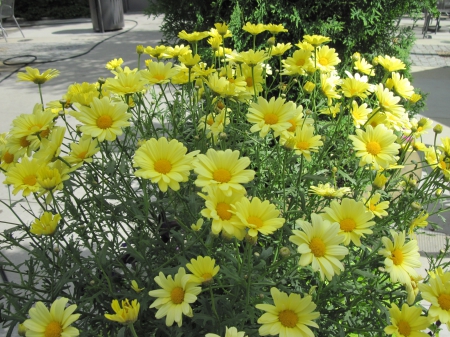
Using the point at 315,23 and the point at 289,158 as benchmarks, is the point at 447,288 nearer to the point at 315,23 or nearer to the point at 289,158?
the point at 289,158

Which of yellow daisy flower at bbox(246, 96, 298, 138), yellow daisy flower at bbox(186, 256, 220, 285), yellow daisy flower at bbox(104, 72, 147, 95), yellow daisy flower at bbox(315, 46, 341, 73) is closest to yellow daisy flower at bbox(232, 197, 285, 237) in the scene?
yellow daisy flower at bbox(186, 256, 220, 285)

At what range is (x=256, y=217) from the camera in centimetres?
97

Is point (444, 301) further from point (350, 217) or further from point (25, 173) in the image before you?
point (25, 173)

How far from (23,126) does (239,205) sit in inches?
26.7

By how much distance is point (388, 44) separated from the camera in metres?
3.82

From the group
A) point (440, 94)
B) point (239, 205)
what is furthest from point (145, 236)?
point (440, 94)

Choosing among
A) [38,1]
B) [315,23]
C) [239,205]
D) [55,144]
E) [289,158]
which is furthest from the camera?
[38,1]

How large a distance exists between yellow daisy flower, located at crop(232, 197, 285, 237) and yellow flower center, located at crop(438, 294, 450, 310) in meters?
0.41

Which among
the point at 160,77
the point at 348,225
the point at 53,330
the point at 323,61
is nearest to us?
the point at 53,330

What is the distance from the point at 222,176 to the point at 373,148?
1.65 feet

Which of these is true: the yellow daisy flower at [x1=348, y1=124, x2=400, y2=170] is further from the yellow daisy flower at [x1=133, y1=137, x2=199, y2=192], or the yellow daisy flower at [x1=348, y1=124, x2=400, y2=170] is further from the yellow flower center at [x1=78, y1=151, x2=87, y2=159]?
the yellow flower center at [x1=78, y1=151, x2=87, y2=159]

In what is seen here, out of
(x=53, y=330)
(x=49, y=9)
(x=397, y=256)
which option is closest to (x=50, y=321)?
(x=53, y=330)

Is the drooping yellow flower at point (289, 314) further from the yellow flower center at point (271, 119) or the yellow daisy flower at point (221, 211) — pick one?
the yellow flower center at point (271, 119)

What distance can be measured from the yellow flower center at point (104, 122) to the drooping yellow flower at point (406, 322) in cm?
85
